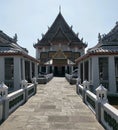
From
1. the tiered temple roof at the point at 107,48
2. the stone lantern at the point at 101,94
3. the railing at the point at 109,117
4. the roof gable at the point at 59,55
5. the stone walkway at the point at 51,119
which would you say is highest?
the roof gable at the point at 59,55

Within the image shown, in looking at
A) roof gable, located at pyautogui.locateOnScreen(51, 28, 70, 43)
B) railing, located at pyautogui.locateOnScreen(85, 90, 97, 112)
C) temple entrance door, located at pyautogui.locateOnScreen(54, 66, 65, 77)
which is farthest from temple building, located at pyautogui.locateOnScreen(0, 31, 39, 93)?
roof gable, located at pyautogui.locateOnScreen(51, 28, 70, 43)

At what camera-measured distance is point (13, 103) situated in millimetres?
10375

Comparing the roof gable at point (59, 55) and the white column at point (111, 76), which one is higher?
the roof gable at point (59, 55)

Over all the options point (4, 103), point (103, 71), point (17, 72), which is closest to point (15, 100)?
point (4, 103)

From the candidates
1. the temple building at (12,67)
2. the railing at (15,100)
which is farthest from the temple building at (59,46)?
the railing at (15,100)

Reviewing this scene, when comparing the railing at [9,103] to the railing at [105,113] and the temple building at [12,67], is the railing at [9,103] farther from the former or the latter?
the temple building at [12,67]

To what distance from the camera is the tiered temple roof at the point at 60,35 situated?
5222 centimetres

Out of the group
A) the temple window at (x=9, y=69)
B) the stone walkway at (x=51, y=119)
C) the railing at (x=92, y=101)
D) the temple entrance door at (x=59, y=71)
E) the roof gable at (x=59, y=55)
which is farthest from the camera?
the temple entrance door at (x=59, y=71)

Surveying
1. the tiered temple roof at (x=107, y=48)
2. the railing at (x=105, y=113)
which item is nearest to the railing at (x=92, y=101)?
the railing at (x=105, y=113)

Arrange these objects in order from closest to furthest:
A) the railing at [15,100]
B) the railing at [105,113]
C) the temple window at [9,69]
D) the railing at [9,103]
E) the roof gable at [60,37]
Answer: the railing at [105,113] → the railing at [9,103] → the railing at [15,100] → the temple window at [9,69] → the roof gable at [60,37]

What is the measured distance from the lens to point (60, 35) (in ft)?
172

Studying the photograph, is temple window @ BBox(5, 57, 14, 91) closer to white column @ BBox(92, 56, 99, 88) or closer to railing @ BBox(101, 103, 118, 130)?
white column @ BBox(92, 56, 99, 88)

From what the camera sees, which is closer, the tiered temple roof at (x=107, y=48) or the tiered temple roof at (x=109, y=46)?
the tiered temple roof at (x=107, y=48)

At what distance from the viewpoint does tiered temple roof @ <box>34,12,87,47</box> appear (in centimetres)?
5222
